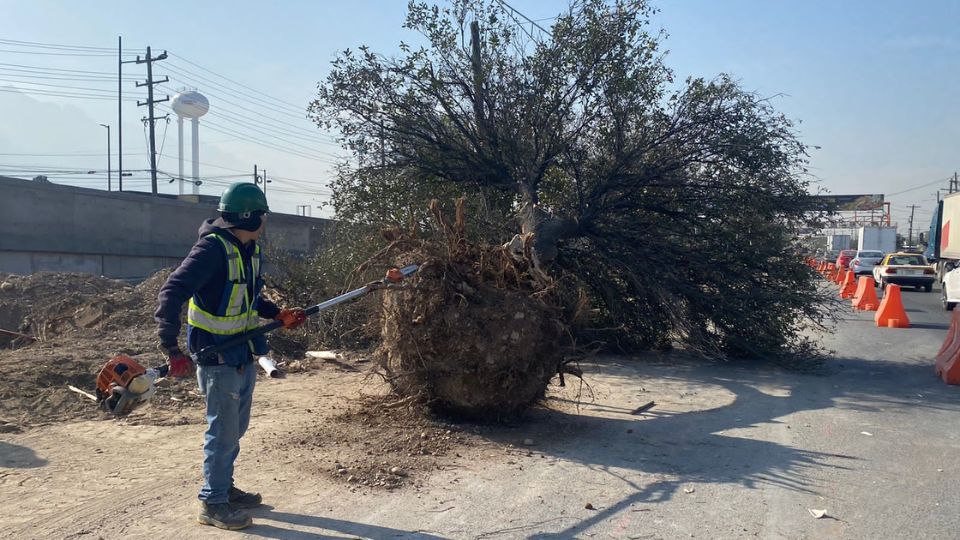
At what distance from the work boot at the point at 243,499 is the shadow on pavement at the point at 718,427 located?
67.0 inches

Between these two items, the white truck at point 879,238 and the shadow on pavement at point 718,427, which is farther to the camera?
the white truck at point 879,238

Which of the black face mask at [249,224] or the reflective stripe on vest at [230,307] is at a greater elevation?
the black face mask at [249,224]

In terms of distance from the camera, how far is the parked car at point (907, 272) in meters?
25.3

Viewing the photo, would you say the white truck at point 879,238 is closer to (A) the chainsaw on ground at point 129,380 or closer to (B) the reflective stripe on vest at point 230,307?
(B) the reflective stripe on vest at point 230,307

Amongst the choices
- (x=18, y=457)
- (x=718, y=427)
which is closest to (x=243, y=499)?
(x=18, y=457)

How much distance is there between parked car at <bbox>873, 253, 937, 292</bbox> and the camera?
2531 centimetres

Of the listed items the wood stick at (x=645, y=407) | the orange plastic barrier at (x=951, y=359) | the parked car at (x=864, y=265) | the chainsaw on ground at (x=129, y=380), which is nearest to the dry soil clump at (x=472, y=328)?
the wood stick at (x=645, y=407)

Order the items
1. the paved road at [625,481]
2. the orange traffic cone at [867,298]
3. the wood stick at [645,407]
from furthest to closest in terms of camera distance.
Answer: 1. the orange traffic cone at [867,298]
2. the wood stick at [645,407]
3. the paved road at [625,481]

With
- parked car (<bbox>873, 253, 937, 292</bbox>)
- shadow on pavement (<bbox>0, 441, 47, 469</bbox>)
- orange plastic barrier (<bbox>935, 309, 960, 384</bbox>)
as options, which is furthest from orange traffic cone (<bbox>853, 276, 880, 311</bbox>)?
shadow on pavement (<bbox>0, 441, 47, 469</bbox>)

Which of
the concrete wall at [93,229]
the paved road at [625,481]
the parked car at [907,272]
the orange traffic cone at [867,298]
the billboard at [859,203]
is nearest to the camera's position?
the paved road at [625,481]

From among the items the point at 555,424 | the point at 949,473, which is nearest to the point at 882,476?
the point at 949,473

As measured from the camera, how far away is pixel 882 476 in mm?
5328

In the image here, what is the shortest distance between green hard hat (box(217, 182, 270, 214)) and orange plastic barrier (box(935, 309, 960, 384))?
8466mm

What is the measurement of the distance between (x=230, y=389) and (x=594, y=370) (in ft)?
20.0
